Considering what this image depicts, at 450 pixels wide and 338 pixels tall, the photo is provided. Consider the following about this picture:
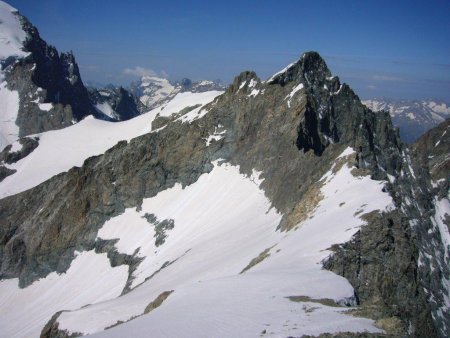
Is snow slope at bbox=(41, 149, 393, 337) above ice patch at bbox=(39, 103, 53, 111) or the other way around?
the other way around

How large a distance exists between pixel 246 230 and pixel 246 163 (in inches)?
726

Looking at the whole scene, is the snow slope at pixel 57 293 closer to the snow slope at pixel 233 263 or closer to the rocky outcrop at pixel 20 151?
the snow slope at pixel 233 263

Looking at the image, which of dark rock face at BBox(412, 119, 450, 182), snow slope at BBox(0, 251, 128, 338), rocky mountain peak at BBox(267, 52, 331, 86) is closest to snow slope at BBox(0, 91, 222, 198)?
rocky mountain peak at BBox(267, 52, 331, 86)

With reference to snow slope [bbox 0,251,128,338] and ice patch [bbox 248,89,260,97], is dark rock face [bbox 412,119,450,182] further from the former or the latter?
snow slope [bbox 0,251,128,338]

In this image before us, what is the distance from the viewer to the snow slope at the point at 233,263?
64.1 feet

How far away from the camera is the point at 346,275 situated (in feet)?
84.6

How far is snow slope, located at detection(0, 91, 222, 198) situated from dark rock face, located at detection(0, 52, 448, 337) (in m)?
29.2

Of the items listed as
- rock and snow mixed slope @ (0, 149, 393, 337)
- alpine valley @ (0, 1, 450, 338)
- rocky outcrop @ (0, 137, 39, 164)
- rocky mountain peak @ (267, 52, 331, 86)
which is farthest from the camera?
rocky outcrop @ (0, 137, 39, 164)

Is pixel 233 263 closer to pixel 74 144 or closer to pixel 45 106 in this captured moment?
pixel 74 144

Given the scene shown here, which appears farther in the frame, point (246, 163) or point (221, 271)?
point (246, 163)

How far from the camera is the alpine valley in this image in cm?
2277

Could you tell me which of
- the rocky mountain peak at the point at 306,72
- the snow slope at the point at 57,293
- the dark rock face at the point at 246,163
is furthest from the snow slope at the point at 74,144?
the snow slope at the point at 57,293

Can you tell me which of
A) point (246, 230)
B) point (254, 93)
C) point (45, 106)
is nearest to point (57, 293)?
point (246, 230)

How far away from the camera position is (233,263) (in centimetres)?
3941
